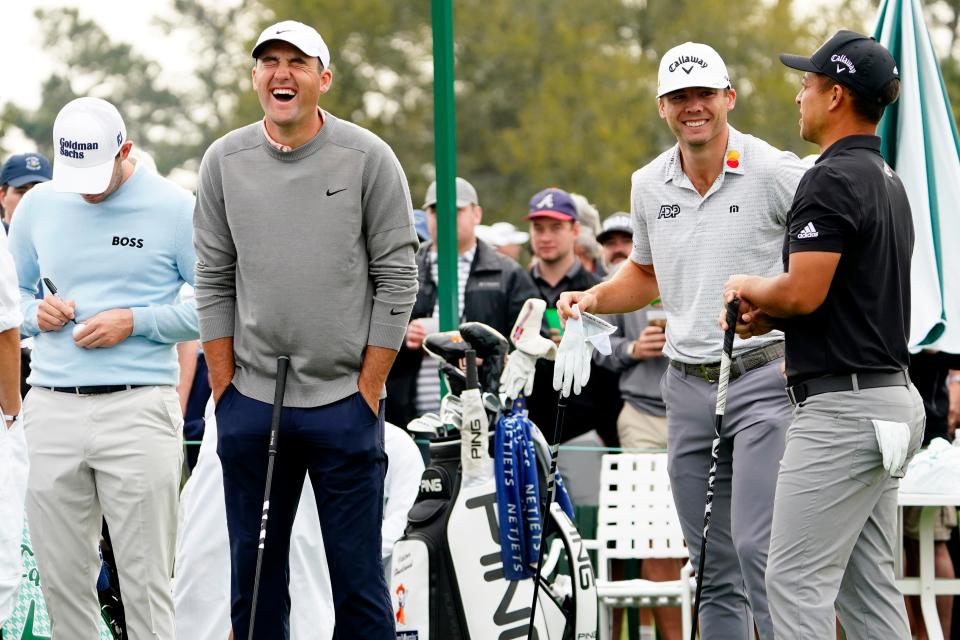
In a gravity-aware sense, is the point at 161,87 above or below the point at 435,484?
above

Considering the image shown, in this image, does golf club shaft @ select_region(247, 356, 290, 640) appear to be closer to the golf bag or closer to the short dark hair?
the golf bag

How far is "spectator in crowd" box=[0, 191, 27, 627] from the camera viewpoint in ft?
15.6

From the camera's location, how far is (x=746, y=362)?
5293mm

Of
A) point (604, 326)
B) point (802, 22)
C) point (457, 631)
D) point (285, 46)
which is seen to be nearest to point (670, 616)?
point (457, 631)

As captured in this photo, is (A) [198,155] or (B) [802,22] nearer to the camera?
(B) [802,22]

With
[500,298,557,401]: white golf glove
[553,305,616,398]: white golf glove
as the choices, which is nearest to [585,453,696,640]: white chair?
[500,298,557,401]: white golf glove

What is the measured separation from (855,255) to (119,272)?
113 inches

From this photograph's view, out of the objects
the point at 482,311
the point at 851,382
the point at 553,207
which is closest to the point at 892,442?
the point at 851,382

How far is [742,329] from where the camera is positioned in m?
4.86

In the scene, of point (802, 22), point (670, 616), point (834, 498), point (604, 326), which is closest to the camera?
point (834, 498)

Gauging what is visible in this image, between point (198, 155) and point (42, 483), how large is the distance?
36115 mm

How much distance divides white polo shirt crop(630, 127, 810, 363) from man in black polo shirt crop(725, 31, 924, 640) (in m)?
0.57

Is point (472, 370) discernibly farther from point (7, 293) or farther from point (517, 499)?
point (7, 293)

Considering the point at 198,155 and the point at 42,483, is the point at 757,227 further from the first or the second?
the point at 198,155
